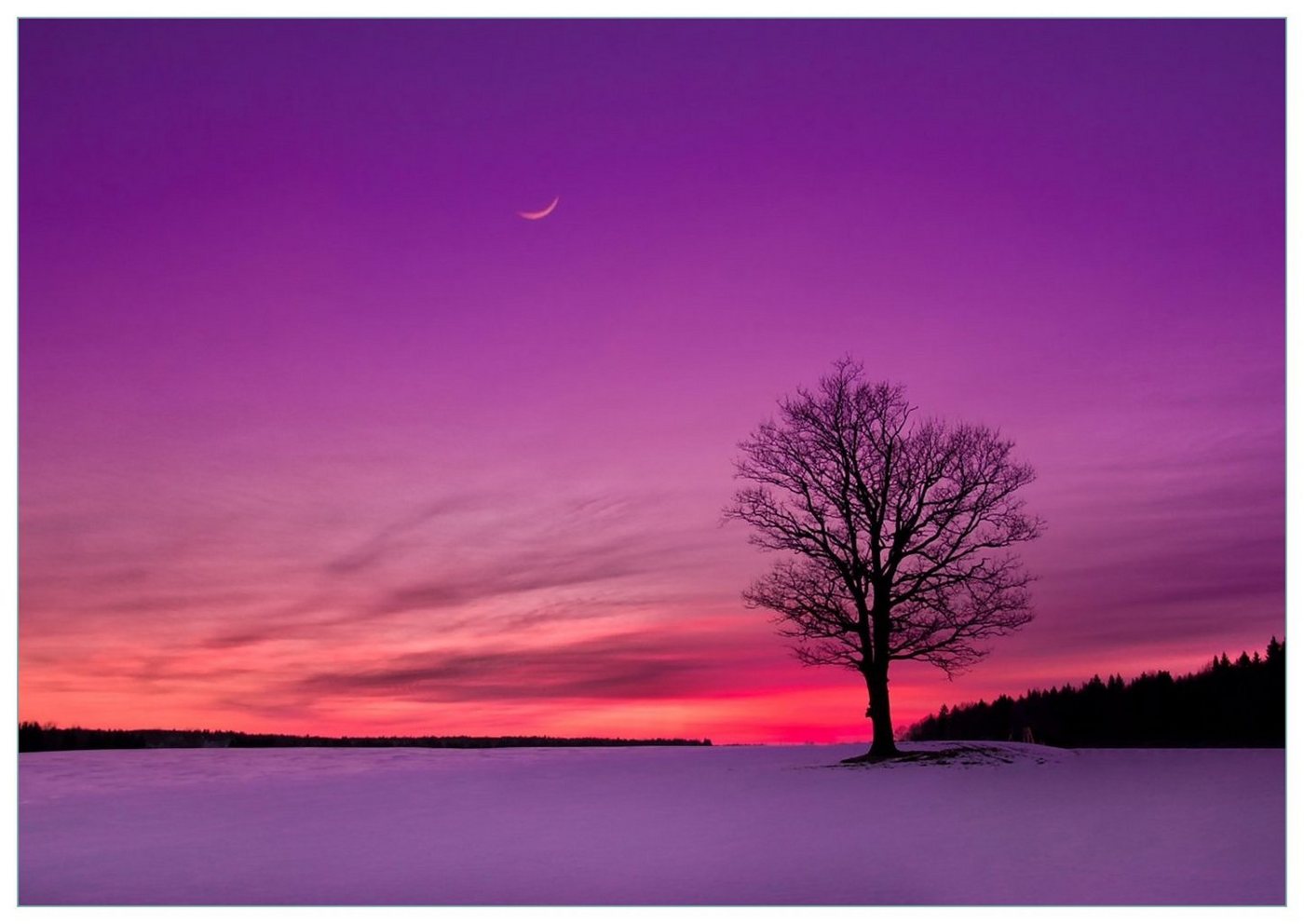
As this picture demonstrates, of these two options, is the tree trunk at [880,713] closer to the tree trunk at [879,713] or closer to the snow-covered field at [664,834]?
the tree trunk at [879,713]

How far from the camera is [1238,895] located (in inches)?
591

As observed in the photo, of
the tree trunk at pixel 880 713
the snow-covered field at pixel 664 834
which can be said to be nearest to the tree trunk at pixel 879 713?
the tree trunk at pixel 880 713

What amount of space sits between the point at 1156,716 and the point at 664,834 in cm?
2608

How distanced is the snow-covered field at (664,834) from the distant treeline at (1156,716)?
4.32 m

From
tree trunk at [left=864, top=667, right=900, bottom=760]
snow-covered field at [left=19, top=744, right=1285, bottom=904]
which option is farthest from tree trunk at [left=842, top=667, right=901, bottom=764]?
snow-covered field at [left=19, top=744, right=1285, bottom=904]

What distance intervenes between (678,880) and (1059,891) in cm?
510

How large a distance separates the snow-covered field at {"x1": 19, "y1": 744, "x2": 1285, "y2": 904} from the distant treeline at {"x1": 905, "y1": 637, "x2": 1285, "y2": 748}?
432cm

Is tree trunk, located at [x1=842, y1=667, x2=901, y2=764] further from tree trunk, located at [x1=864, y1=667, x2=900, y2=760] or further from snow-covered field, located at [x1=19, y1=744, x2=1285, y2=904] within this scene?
snow-covered field, located at [x1=19, y1=744, x2=1285, y2=904]

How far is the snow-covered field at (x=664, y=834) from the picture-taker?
15.5 meters

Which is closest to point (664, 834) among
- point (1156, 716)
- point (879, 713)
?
point (879, 713)
